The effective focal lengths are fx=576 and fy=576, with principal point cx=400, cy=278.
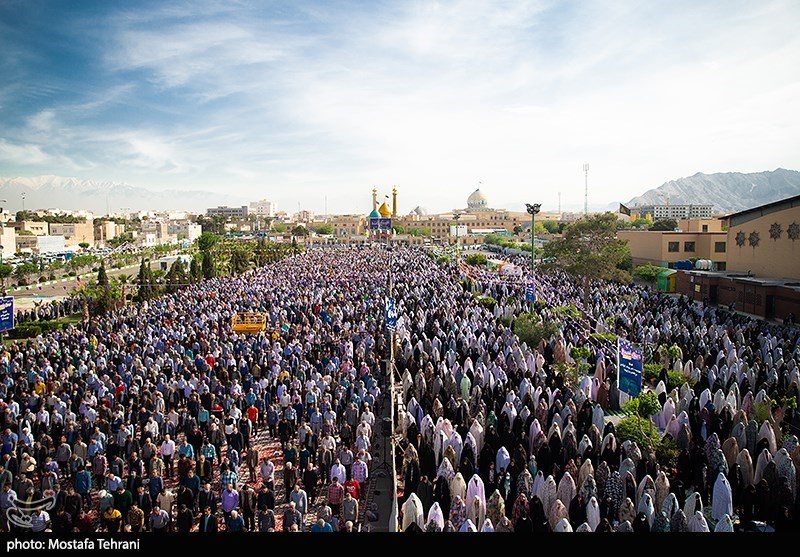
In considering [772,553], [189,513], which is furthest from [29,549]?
[189,513]

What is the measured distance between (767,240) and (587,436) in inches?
905

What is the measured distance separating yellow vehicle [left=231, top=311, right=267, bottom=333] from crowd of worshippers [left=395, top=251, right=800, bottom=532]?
17.8 ft

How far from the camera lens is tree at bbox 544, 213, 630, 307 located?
86.0ft

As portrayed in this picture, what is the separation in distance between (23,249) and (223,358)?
217ft

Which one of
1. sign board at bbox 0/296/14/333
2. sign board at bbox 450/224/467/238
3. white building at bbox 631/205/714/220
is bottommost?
sign board at bbox 0/296/14/333

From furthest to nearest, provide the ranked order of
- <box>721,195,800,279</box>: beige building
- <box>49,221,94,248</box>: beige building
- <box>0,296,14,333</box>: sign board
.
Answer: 1. <box>49,221,94,248</box>: beige building
2. <box>721,195,800,279</box>: beige building
3. <box>0,296,14,333</box>: sign board

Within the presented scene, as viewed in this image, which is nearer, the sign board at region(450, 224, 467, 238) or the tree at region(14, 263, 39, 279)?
the tree at region(14, 263, 39, 279)

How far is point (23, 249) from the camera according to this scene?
66.7 metres

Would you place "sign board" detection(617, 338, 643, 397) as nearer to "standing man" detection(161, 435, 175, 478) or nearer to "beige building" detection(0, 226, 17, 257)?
"standing man" detection(161, 435, 175, 478)

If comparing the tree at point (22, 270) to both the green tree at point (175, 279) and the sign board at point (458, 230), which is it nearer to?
the green tree at point (175, 279)

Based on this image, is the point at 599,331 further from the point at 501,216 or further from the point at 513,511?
the point at 501,216

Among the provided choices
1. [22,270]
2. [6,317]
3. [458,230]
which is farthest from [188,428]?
[458,230]

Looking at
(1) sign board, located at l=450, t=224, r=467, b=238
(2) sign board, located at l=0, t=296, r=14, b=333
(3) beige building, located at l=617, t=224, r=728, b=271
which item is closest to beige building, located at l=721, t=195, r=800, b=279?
(3) beige building, located at l=617, t=224, r=728, b=271

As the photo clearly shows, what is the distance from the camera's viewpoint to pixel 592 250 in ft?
88.3
